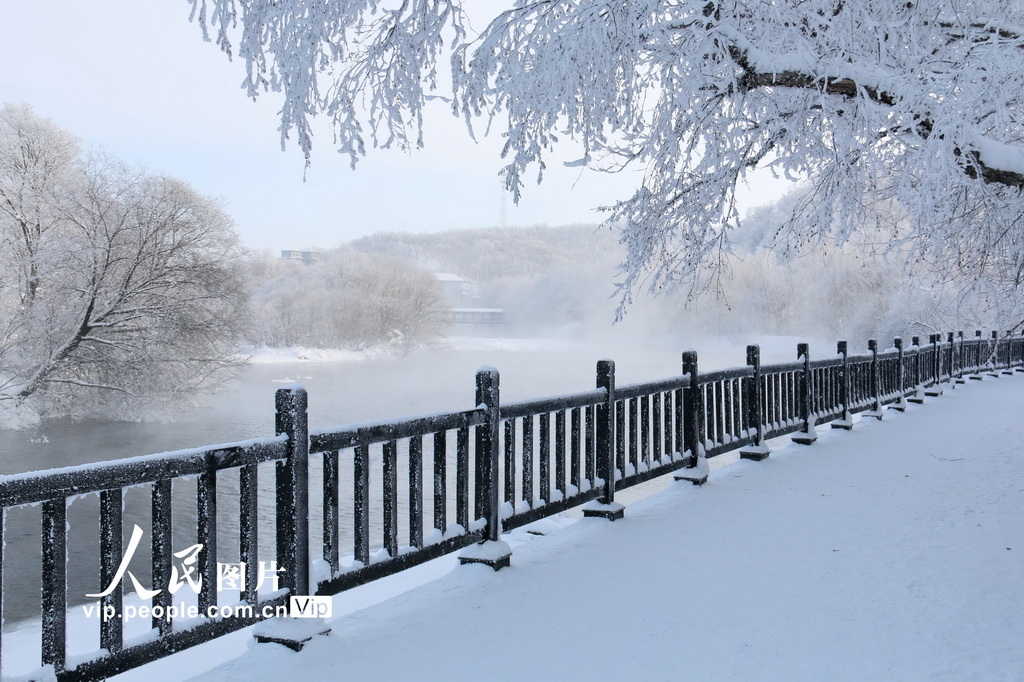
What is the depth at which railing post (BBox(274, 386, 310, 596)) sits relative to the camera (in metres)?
4.09

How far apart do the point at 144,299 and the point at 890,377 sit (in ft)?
75.4

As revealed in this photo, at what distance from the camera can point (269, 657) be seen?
3910mm

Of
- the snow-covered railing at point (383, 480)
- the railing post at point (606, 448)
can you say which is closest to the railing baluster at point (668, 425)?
the snow-covered railing at point (383, 480)

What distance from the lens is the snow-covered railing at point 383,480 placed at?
10.8 ft

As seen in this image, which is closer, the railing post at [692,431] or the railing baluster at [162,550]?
the railing baluster at [162,550]

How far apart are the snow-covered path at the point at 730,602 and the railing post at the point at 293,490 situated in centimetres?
39

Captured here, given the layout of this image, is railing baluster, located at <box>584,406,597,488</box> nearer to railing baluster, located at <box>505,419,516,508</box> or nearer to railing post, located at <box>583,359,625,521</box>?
railing post, located at <box>583,359,625,521</box>

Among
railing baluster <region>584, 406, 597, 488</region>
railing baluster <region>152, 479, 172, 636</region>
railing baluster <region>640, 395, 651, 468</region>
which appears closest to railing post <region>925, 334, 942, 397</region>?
railing baluster <region>640, 395, 651, 468</region>

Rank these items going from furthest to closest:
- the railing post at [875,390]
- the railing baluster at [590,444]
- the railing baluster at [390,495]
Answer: the railing post at [875,390] → the railing baluster at [590,444] → the railing baluster at [390,495]

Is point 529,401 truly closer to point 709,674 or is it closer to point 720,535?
point 720,535

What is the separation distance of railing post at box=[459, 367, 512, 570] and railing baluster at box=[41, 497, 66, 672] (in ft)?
8.79

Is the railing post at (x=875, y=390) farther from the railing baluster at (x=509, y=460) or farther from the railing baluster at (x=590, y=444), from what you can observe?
the railing baluster at (x=509, y=460)

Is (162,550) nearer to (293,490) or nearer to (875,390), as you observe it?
(293,490)

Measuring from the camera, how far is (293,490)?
4125 millimetres
